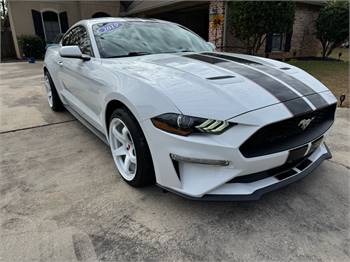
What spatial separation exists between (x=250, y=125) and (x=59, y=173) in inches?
78.2

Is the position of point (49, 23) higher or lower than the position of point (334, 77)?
higher

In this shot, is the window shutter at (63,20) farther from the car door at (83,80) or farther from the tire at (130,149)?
the tire at (130,149)

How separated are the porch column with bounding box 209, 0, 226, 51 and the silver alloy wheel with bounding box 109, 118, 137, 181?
9252 mm

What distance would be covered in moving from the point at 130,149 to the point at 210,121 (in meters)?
0.94

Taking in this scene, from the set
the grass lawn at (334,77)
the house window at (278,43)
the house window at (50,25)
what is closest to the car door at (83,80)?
the grass lawn at (334,77)

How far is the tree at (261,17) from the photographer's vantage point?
28.7 ft

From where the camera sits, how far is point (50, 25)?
15516 mm

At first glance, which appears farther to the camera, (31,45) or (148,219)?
(31,45)

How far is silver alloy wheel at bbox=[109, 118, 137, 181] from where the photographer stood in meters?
2.46

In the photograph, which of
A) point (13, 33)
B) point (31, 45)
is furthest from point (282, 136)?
point (13, 33)

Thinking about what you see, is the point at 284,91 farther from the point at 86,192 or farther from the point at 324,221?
the point at 86,192

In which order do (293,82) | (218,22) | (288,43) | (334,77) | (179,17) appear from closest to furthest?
(293,82) → (334,77) → (218,22) → (288,43) → (179,17)

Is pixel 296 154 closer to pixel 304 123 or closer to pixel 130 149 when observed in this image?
pixel 304 123

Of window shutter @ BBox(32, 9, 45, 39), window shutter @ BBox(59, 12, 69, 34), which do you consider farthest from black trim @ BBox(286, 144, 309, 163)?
window shutter @ BBox(59, 12, 69, 34)
